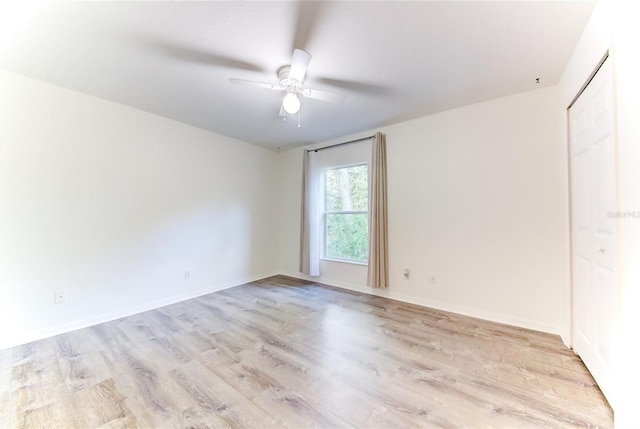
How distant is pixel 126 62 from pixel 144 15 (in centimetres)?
69

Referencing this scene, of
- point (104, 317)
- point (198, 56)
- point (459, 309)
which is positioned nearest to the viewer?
point (198, 56)

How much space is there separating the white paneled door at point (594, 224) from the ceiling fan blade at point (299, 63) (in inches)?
71.9

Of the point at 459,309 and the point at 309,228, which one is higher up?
the point at 309,228

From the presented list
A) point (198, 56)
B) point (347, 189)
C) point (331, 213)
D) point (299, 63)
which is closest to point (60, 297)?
point (198, 56)

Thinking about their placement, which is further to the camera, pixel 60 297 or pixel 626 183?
pixel 60 297

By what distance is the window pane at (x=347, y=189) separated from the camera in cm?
395

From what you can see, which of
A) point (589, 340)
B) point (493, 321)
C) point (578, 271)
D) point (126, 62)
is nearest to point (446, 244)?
point (493, 321)

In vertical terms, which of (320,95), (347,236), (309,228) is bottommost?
(347,236)

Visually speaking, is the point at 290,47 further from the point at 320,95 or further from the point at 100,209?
the point at 100,209

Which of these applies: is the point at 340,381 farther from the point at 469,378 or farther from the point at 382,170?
the point at 382,170

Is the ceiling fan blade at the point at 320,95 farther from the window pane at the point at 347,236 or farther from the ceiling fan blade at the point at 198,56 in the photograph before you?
the window pane at the point at 347,236

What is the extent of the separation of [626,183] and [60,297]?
440 centimetres

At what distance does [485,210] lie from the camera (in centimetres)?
281

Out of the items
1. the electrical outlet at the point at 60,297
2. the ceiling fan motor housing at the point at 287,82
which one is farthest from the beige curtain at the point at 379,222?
the electrical outlet at the point at 60,297
